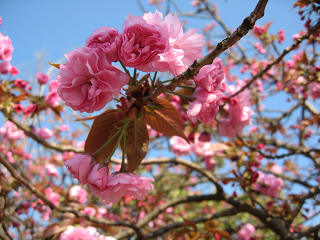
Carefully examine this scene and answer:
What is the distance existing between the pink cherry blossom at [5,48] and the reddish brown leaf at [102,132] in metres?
1.11

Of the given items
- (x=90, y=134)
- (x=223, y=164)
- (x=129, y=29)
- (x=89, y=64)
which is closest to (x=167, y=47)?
(x=129, y=29)

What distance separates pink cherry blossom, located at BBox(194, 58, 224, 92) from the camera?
880mm

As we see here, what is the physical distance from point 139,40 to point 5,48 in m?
1.36

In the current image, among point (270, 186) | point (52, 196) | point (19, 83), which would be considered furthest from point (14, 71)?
point (270, 186)

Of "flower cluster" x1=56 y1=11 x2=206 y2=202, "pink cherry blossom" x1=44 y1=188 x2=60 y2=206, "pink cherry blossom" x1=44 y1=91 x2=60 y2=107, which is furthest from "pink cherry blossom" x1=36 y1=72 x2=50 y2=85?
"flower cluster" x1=56 y1=11 x2=206 y2=202

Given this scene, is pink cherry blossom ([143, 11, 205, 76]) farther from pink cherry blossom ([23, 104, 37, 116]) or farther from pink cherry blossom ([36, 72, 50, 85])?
pink cherry blossom ([36, 72, 50, 85])

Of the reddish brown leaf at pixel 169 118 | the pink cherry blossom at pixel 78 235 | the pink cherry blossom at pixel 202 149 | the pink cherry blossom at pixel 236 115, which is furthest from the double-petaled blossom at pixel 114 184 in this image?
the pink cherry blossom at pixel 202 149

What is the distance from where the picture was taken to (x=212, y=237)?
1.94 metres

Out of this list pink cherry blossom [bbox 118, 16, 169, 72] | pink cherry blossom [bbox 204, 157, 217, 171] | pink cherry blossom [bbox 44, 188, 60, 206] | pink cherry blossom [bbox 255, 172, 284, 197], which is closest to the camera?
pink cherry blossom [bbox 118, 16, 169, 72]

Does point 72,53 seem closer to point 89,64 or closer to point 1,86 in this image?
point 89,64

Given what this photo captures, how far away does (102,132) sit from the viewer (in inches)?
41.0

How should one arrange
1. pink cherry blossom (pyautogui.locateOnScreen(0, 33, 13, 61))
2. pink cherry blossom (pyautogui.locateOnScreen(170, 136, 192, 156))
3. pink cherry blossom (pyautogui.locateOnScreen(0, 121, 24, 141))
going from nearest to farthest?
1. pink cherry blossom (pyautogui.locateOnScreen(0, 33, 13, 61))
2. pink cherry blossom (pyautogui.locateOnScreen(170, 136, 192, 156))
3. pink cherry blossom (pyautogui.locateOnScreen(0, 121, 24, 141))

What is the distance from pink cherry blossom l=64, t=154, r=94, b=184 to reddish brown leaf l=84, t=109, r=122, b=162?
5.7 inches

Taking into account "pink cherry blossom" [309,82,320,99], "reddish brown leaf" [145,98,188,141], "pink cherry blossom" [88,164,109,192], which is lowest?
"pink cherry blossom" [88,164,109,192]
